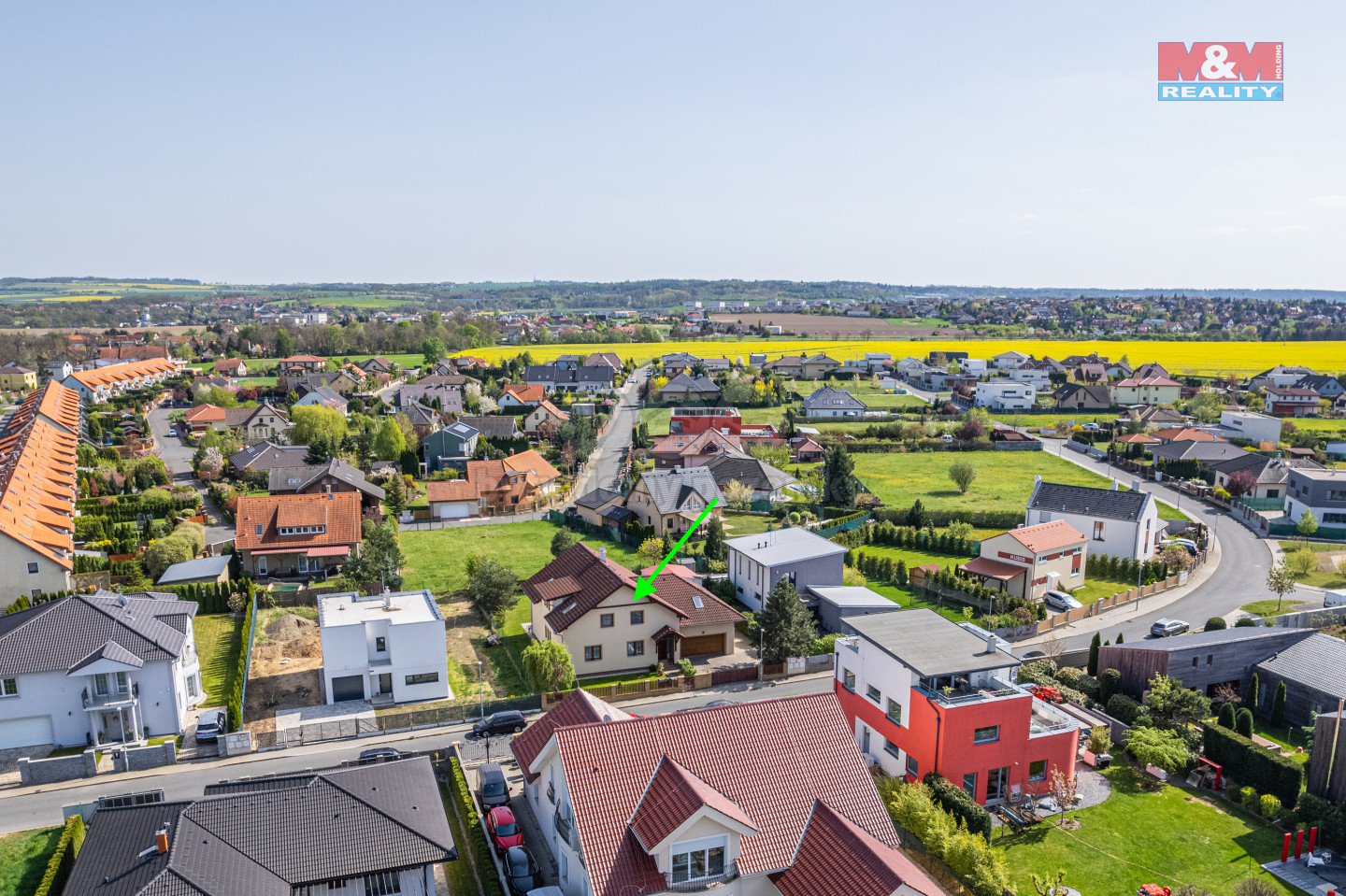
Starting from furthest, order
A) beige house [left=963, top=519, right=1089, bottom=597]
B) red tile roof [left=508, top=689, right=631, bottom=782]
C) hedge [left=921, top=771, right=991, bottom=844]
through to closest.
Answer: beige house [left=963, top=519, right=1089, bottom=597]
red tile roof [left=508, top=689, right=631, bottom=782]
hedge [left=921, top=771, right=991, bottom=844]

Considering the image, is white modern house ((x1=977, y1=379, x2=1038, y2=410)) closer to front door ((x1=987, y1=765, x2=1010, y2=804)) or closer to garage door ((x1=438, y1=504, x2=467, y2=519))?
garage door ((x1=438, y1=504, x2=467, y2=519))

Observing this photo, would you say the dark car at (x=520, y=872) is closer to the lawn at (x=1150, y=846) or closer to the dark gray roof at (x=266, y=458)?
the lawn at (x=1150, y=846)

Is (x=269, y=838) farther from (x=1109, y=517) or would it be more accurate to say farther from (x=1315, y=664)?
(x=1109, y=517)

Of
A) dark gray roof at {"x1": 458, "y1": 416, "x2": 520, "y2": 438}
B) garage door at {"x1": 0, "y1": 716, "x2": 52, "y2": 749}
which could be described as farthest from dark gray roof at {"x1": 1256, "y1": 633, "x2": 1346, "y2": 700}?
dark gray roof at {"x1": 458, "y1": 416, "x2": 520, "y2": 438}

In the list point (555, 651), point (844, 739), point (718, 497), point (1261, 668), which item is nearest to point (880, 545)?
point (718, 497)

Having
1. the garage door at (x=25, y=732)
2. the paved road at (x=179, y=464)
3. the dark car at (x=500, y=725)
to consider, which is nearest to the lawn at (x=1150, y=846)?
the dark car at (x=500, y=725)

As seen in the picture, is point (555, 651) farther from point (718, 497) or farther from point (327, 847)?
point (718, 497)

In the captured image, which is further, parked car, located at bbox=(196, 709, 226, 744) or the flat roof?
the flat roof
